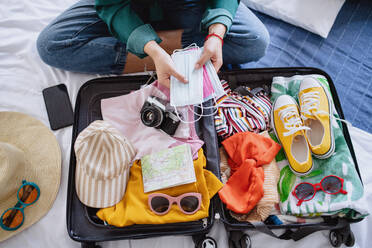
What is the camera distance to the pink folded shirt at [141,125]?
84 centimetres

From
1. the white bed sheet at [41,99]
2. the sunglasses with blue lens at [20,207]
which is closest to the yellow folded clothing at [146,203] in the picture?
the white bed sheet at [41,99]

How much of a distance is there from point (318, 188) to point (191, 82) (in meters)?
0.51

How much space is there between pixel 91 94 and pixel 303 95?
0.74 meters

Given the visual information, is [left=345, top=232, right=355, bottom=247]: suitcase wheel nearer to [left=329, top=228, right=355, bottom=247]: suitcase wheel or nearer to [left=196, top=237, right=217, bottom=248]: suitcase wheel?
[left=329, top=228, right=355, bottom=247]: suitcase wheel

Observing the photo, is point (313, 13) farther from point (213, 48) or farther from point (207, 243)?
point (207, 243)

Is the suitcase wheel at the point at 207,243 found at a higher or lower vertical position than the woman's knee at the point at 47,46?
lower

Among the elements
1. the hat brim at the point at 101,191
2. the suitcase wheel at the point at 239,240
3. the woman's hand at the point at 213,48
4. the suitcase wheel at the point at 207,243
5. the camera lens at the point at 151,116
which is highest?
the woman's hand at the point at 213,48

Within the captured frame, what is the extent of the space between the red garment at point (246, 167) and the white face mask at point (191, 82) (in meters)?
0.19

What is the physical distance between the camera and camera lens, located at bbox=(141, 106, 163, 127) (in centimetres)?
82

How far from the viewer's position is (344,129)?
3.02 ft

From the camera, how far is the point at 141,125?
0.88m

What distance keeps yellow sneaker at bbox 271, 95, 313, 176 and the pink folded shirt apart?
0.28 meters

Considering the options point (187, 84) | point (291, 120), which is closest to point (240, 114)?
point (291, 120)

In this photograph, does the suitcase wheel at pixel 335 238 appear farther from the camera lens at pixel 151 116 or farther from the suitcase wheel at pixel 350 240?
the camera lens at pixel 151 116
